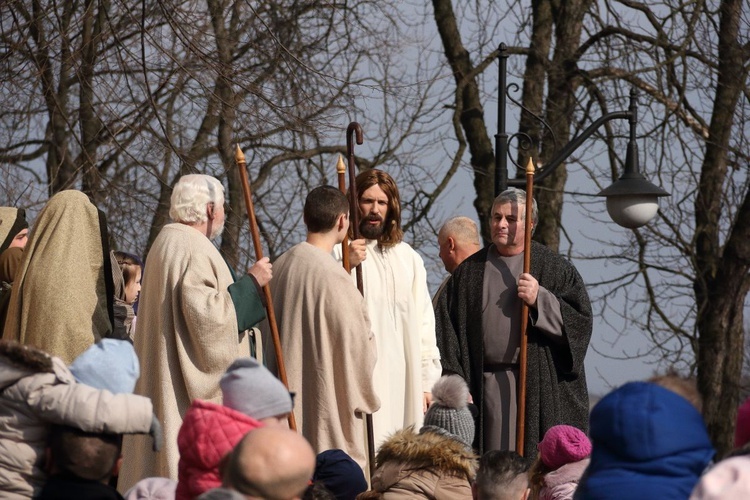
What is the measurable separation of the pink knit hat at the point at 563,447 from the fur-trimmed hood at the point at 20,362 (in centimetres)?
211

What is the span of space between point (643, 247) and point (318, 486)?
11.4 meters

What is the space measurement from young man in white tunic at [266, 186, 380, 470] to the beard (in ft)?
2.41

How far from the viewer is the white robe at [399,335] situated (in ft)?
25.4

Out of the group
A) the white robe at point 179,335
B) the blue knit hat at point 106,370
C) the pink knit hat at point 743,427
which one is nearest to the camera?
the pink knit hat at point 743,427

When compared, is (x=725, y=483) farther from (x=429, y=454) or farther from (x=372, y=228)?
(x=372, y=228)

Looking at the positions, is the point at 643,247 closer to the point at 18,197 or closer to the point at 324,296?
the point at 18,197

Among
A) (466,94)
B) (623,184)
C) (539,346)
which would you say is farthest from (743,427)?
(466,94)

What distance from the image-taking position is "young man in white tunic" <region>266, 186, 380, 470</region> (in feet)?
23.1

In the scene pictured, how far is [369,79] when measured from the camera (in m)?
13.7

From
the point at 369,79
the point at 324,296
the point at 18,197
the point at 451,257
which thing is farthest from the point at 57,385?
the point at 369,79

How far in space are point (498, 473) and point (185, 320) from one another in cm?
214

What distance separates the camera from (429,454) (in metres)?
5.11

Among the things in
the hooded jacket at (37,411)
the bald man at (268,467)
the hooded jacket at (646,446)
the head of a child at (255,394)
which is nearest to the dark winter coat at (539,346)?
the head of a child at (255,394)

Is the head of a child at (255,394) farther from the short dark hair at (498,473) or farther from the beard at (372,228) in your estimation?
the beard at (372,228)
